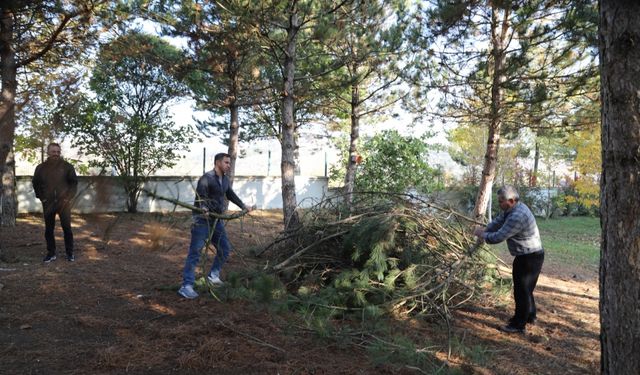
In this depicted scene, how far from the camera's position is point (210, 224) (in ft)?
17.3

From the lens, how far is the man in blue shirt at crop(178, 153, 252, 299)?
16.8 feet

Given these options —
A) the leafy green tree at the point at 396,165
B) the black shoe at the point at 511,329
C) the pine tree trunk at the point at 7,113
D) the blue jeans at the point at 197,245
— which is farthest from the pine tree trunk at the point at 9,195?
the black shoe at the point at 511,329

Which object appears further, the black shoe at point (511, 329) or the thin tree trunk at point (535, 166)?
the thin tree trunk at point (535, 166)

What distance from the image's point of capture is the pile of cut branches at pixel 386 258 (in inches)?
195

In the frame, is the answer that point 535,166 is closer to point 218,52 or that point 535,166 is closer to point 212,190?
point 218,52

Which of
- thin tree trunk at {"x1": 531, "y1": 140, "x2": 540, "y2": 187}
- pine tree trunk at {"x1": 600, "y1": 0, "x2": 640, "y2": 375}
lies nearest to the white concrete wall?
pine tree trunk at {"x1": 600, "y1": 0, "x2": 640, "y2": 375}

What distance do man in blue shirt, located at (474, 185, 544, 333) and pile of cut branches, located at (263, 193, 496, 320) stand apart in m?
0.61

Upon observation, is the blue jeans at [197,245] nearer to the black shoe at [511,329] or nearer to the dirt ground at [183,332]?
the dirt ground at [183,332]

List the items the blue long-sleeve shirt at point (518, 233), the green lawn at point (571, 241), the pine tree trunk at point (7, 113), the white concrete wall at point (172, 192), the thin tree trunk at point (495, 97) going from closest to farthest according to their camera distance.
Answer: the white concrete wall at point (172, 192) < the blue long-sleeve shirt at point (518, 233) < the pine tree trunk at point (7, 113) < the thin tree trunk at point (495, 97) < the green lawn at point (571, 241)

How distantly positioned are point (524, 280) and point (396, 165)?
10027mm

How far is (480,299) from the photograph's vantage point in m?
5.78

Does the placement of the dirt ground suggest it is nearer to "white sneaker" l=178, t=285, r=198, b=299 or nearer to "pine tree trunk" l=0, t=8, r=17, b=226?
"white sneaker" l=178, t=285, r=198, b=299

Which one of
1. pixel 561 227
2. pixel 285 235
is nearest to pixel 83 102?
pixel 285 235

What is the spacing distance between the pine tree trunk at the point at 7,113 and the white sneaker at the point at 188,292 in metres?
3.05
